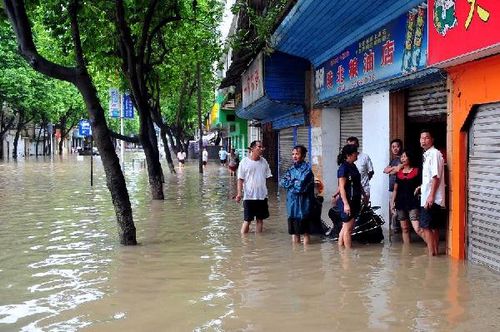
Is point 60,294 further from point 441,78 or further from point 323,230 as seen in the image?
point 441,78

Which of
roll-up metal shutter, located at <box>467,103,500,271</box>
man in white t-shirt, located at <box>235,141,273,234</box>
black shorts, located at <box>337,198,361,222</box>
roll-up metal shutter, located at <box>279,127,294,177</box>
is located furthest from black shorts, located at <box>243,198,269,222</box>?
roll-up metal shutter, located at <box>279,127,294,177</box>

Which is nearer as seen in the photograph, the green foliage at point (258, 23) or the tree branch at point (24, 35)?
the tree branch at point (24, 35)

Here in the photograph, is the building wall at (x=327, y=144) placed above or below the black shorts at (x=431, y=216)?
above

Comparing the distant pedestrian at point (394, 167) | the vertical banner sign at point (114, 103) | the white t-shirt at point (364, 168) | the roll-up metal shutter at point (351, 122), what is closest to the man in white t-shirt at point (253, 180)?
the white t-shirt at point (364, 168)

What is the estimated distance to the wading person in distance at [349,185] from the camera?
321 inches

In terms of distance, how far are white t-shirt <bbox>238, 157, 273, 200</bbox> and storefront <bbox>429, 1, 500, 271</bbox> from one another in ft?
10.0

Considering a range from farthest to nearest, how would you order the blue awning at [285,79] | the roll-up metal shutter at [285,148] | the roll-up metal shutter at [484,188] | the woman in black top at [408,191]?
the roll-up metal shutter at [285,148]
the blue awning at [285,79]
the woman in black top at [408,191]
the roll-up metal shutter at [484,188]

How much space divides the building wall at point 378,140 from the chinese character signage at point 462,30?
272 centimetres

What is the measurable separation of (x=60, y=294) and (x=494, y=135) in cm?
493

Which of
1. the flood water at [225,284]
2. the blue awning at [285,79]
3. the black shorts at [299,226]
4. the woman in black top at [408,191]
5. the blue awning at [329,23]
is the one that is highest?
the blue awning at [329,23]

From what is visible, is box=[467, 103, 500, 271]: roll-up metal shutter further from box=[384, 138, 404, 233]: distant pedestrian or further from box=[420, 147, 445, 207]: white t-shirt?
box=[384, 138, 404, 233]: distant pedestrian

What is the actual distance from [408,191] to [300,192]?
1.47 meters

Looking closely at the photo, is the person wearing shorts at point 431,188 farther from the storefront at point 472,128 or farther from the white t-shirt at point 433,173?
the storefront at point 472,128

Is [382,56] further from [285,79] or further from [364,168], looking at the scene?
[285,79]
